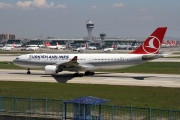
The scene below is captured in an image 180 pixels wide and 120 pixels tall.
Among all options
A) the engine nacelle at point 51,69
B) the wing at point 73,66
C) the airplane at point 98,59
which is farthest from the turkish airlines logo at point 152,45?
the engine nacelle at point 51,69

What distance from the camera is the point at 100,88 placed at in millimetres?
45438

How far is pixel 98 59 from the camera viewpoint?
59.4 metres

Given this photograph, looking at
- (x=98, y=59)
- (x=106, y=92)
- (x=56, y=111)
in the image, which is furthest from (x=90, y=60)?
(x=56, y=111)

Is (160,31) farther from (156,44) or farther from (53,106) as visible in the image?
(53,106)

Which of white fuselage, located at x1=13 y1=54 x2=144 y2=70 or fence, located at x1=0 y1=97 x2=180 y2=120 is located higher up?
white fuselage, located at x1=13 y1=54 x2=144 y2=70

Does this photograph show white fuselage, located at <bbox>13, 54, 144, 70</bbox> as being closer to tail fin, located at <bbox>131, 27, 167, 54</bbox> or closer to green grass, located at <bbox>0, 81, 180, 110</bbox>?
tail fin, located at <bbox>131, 27, 167, 54</bbox>

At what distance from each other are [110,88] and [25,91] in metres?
10.6

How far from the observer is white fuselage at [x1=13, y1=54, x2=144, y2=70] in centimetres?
5741

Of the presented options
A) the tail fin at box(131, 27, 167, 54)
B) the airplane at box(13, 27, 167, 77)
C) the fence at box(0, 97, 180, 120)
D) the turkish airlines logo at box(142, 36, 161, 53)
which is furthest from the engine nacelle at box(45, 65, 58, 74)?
the fence at box(0, 97, 180, 120)

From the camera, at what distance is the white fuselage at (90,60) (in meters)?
57.4

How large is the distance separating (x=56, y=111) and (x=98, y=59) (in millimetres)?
31537

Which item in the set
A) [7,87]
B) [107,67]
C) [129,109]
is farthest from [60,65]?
[129,109]

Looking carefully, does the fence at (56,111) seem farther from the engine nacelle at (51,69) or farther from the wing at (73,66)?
the wing at (73,66)

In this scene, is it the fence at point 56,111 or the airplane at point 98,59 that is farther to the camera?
the airplane at point 98,59
